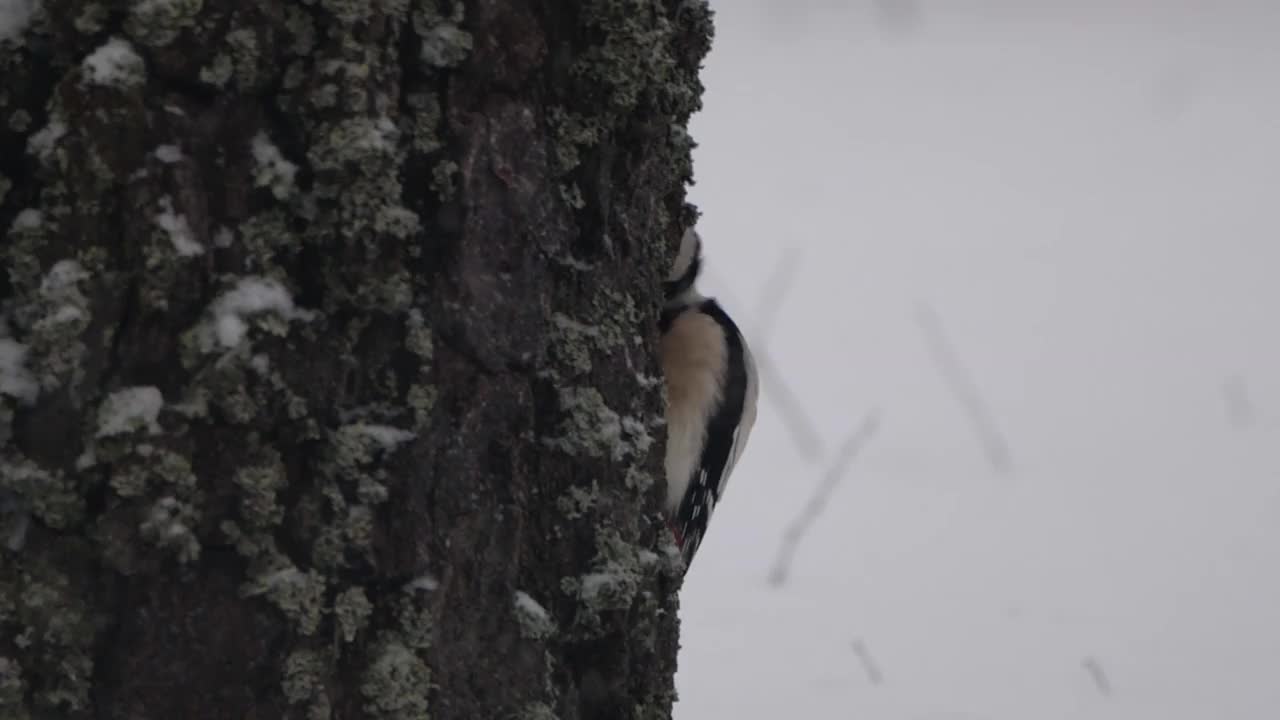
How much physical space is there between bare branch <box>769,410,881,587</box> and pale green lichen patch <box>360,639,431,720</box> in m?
2.41

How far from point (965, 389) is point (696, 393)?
9.22 ft

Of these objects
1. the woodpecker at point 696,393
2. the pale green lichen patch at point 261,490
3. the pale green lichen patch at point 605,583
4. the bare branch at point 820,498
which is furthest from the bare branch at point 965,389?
the pale green lichen patch at point 261,490

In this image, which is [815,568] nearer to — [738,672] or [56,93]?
[738,672]

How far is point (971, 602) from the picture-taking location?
3535 mm

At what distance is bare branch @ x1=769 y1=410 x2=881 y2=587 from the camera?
3689mm

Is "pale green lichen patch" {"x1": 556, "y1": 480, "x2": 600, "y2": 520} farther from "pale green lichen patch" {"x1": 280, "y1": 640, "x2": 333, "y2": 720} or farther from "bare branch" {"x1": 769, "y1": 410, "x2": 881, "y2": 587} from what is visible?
"bare branch" {"x1": 769, "y1": 410, "x2": 881, "y2": 587}

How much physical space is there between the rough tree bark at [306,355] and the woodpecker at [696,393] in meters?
0.71

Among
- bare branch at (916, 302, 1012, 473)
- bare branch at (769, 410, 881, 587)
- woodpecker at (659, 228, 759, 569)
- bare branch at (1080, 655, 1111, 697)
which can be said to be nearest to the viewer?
woodpecker at (659, 228, 759, 569)

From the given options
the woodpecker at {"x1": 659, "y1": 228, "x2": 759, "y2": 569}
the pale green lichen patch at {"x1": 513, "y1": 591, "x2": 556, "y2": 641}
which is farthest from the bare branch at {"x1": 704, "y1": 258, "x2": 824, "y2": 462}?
the pale green lichen patch at {"x1": 513, "y1": 591, "x2": 556, "y2": 641}

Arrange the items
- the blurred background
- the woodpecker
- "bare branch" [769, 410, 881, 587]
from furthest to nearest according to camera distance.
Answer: "bare branch" [769, 410, 881, 587] < the blurred background < the woodpecker

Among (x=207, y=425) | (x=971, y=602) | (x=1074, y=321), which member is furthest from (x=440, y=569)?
(x=1074, y=321)

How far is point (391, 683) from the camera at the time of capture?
132 centimetres

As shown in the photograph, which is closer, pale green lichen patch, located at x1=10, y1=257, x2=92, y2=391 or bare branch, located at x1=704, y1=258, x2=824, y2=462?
pale green lichen patch, located at x1=10, y1=257, x2=92, y2=391

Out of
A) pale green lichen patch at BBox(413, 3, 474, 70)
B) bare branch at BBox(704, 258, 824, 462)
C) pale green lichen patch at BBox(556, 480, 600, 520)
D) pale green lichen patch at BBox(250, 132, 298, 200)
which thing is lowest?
bare branch at BBox(704, 258, 824, 462)
